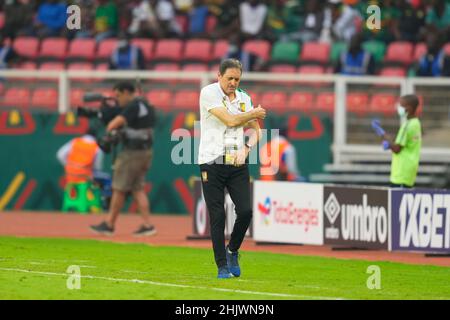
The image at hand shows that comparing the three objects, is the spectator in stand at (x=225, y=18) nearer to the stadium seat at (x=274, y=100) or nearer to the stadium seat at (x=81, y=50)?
the stadium seat at (x=81, y=50)

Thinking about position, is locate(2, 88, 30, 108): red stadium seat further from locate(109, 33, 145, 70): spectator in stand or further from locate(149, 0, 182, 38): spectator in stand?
locate(149, 0, 182, 38): spectator in stand

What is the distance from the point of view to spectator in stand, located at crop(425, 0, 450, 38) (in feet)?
93.7

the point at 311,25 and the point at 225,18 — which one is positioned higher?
the point at 225,18

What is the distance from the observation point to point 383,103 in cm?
2477

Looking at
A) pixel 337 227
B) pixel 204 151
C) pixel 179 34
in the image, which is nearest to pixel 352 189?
pixel 337 227

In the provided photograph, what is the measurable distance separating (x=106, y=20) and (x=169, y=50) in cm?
212

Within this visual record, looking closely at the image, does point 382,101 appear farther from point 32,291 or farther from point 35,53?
point 32,291

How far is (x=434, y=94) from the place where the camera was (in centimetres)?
2472

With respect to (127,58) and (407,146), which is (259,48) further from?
(407,146)

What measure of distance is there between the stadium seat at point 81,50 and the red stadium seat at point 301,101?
212 inches

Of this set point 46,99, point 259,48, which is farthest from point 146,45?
point 46,99
